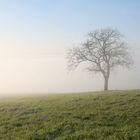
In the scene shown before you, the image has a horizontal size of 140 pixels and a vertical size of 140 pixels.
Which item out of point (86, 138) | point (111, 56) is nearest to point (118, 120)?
point (86, 138)

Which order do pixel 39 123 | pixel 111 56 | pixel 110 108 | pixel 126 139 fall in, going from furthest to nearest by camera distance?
pixel 111 56 → pixel 110 108 → pixel 39 123 → pixel 126 139

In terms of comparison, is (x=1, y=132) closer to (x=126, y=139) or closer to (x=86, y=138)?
(x=86, y=138)

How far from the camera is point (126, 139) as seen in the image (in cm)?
1438

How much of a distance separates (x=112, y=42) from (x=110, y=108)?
4294 centimetres

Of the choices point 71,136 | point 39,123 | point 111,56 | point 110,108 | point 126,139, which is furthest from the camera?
point 111,56

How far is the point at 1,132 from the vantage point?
18344 mm

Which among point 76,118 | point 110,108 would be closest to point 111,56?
point 110,108

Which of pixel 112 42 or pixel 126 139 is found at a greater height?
pixel 112 42

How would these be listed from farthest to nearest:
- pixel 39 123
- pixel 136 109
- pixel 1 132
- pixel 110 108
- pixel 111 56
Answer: pixel 111 56 < pixel 110 108 < pixel 136 109 < pixel 39 123 < pixel 1 132

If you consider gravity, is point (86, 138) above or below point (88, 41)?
below

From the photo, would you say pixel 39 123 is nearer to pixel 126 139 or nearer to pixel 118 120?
pixel 118 120

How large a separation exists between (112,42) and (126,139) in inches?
2082

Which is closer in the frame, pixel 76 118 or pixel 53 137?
pixel 53 137

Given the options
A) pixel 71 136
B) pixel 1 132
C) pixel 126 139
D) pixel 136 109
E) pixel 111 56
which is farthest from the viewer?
pixel 111 56
